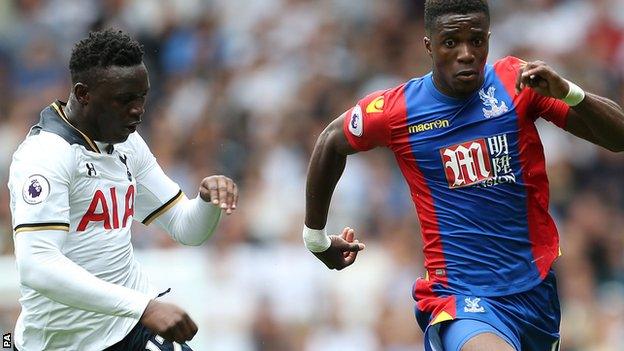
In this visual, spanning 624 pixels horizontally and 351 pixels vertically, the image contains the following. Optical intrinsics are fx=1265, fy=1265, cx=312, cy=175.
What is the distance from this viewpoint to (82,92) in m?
6.09

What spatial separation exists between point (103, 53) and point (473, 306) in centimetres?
217

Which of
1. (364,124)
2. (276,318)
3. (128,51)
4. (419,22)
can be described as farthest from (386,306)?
(128,51)

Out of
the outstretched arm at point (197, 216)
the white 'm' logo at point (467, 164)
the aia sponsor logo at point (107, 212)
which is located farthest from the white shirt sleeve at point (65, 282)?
the white 'm' logo at point (467, 164)

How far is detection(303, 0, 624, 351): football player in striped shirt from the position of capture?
20.2ft

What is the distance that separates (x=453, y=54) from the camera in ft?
20.3

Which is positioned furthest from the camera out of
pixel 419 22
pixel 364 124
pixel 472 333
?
pixel 419 22

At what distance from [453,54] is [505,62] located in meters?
0.34

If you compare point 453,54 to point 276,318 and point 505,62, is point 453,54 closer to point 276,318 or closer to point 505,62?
point 505,62

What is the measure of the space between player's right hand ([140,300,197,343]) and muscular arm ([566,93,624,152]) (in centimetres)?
208

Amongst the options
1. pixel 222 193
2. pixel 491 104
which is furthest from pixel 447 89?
pixel 222 193

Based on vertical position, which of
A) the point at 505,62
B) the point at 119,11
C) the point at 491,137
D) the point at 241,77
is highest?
the point at 119,11

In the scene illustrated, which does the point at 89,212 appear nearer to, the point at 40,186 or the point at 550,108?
the point at 40,186

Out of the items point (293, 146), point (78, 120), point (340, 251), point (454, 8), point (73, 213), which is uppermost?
point (293, 146)

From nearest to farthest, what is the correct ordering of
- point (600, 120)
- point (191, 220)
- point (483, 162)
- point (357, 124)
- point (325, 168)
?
point (600, 120), point (483, 162), point (357, 124), point (325, 168), point (191, 220)
